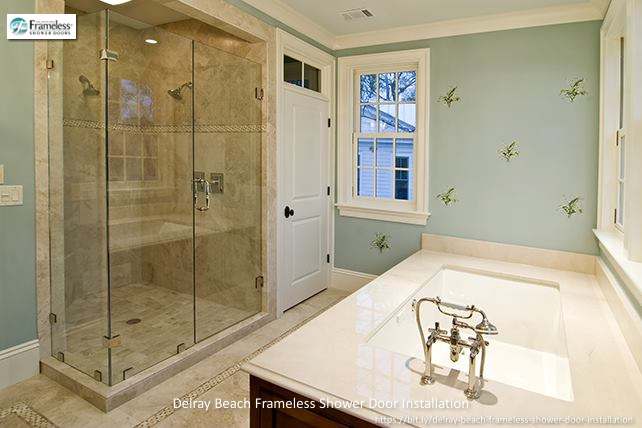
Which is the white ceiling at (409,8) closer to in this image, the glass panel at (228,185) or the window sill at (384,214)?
the glass panel at (228,185)

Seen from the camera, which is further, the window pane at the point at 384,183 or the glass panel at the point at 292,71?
the window pane at the point at 384,183

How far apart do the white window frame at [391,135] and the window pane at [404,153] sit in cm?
7

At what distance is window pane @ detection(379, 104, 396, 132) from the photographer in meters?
3.88

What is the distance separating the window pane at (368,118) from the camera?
397 centimetres

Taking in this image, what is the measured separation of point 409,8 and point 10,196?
2.94 metres

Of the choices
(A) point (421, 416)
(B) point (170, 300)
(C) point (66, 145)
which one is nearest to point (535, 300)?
(A) point (421, 416)

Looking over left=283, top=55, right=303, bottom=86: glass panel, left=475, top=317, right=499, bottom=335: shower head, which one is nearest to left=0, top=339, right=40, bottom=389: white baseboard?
left=475, top=317, right=499, bottom=335: shower head

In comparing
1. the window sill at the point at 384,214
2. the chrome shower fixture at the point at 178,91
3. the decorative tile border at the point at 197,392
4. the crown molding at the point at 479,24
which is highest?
the crown molding at the point at 479,24

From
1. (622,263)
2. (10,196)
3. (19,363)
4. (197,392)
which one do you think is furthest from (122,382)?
(622,263)

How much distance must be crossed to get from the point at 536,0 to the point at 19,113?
11.1 ft

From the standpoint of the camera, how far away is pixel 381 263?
399cm

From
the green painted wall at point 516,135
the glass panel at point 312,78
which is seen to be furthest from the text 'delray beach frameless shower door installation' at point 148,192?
the green painted wall at point 516,135

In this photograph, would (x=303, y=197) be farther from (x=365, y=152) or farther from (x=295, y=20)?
(x=295, y=20)

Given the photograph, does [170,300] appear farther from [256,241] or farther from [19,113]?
[19,113]
